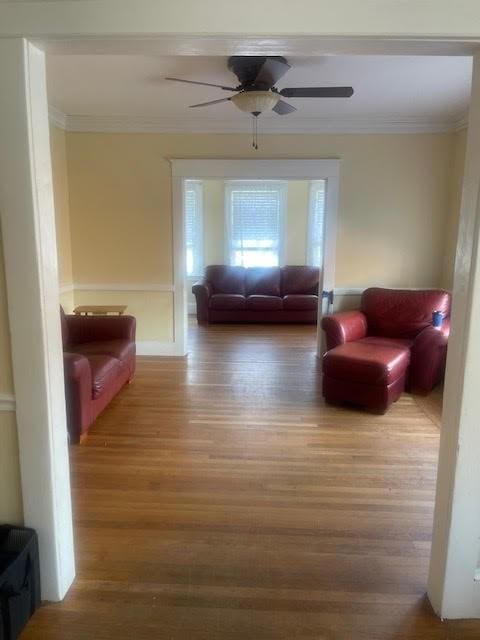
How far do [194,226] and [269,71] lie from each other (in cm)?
521

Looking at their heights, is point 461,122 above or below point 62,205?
above

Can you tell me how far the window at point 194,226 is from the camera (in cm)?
784

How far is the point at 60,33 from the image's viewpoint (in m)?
1.36

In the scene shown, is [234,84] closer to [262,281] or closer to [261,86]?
[261,86]

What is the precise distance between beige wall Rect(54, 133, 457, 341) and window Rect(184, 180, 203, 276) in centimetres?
285

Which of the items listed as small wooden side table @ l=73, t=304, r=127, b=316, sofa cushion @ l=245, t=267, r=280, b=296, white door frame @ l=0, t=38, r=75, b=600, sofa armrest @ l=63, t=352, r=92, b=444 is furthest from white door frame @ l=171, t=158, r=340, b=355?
white door frame @ l=0, t=38, r=75, b=600

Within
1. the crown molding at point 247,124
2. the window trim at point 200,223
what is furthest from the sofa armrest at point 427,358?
the window trim at point 200,223

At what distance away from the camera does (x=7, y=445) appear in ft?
5.25

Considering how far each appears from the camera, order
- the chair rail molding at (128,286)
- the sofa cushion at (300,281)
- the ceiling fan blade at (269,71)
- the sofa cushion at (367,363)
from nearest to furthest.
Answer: the ceiling fan blade at (269,71) < the sofa cushion at (367,363) < the chair rail molding at (128,286) < the sofa cushion at (300,281)

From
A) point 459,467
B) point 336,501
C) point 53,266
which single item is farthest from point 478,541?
point 53,266

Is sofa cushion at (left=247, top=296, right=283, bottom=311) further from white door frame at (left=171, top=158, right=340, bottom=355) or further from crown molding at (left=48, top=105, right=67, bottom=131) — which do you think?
crown molding at (left=48, top=105, right=67, bottom=131)

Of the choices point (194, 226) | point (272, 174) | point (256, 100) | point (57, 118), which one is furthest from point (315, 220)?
point (256, 100)

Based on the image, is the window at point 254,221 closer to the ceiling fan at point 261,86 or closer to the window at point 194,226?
the window at point 194,226

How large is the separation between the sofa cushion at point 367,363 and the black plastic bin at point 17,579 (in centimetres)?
265
